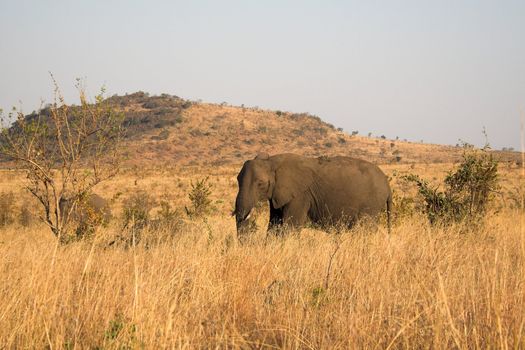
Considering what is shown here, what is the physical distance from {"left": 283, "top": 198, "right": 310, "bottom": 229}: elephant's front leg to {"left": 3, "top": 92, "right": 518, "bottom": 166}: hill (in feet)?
147

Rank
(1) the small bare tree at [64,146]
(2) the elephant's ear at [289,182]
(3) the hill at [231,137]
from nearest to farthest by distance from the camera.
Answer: (1) the small bare tree at [64,146], (2) the elephant's ear at [289,182], (3) the hill at [231,137]

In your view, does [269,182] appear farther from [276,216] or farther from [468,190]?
[468,190]

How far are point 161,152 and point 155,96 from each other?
24.4 m

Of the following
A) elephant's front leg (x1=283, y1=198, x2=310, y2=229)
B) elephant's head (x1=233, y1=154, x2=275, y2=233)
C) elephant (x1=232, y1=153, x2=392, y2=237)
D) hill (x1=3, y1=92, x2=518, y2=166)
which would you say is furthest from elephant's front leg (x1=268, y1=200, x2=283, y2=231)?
hill (x1=3, y1=92, x2=518, y2=166)

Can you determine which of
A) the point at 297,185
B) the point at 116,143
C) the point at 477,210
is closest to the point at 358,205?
the point at 297,185

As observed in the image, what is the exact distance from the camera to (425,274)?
5262 mm

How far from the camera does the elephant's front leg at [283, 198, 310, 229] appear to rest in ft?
37.7

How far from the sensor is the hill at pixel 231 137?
61688 millimetres

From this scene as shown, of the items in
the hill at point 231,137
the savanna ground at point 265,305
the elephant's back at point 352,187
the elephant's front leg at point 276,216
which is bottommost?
the elephant's front leg at point 276,216

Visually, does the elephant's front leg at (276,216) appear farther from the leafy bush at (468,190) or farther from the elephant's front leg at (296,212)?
the leafy bush at (468,190)

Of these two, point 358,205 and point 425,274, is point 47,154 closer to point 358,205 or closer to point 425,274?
point 358,205

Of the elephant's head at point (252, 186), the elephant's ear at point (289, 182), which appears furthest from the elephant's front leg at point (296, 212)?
the elephant's head at point (252, 186)

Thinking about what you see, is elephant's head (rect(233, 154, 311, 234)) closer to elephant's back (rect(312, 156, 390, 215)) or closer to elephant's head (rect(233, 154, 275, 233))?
elephant's head (rect(233, 154, 275, 233))

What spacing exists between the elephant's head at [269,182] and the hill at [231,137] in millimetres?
44542
